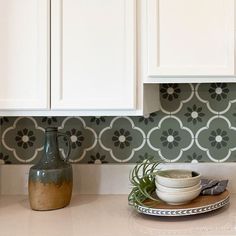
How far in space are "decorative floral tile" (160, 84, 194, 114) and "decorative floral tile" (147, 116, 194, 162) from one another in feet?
0.20

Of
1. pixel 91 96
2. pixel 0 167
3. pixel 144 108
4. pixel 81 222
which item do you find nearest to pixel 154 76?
pixel 144 108

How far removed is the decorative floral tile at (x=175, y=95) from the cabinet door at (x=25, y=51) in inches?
23.0

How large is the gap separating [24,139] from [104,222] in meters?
0.63

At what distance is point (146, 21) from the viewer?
1.49m

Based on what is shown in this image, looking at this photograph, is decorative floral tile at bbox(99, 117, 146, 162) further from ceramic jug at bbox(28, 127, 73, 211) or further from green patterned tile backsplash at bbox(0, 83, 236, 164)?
ceramic jug at bbox(28, 127, 73, 211)

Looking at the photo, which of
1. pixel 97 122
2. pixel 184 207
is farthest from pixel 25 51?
pixel 184 207

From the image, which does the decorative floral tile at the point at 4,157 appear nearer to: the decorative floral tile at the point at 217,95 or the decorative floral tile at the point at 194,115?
the decorative floral tile at the point at 194,115

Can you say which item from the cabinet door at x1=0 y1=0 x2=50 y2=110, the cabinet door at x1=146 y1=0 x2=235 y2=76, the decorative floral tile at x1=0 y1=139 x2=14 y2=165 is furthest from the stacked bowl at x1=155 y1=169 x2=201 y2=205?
the decorative floral tile at x1=0 y1=139 x2=14 y2=165

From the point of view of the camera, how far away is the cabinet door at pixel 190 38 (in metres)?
1.47

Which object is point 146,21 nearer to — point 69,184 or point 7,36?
point 7,36

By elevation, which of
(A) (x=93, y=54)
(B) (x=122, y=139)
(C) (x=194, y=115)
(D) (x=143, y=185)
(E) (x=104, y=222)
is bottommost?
(E) (x=104, y=222)

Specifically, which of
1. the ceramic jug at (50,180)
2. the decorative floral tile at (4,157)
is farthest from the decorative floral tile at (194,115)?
the decorative floral tile at (4,157)

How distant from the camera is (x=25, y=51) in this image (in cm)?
150

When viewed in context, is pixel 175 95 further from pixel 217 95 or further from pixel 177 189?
pixel 177 189
